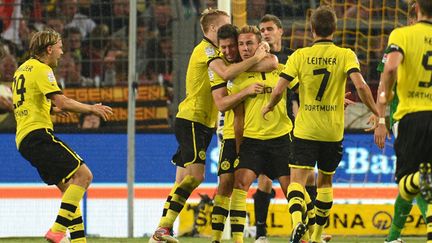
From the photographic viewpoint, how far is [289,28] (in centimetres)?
1545

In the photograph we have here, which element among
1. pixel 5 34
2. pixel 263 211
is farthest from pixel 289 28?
pixel 263 211

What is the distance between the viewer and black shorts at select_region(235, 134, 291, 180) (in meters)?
9.99

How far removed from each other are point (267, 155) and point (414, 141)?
88.7 inches

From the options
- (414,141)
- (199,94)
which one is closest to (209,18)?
(199,94)

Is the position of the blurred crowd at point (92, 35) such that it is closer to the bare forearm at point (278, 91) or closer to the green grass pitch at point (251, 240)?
the green grass pitch at point (251, 240)

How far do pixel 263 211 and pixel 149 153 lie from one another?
4.03 m

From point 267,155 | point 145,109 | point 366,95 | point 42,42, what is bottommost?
point 145,109

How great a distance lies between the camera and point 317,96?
9.73m

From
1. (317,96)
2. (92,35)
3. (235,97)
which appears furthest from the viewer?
(92,35)

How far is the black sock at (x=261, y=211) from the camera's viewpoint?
36.5ft

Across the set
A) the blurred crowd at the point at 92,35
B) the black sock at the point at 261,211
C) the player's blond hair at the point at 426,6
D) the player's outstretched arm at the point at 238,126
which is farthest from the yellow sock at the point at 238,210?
the blurred crowd at the point at 92,35

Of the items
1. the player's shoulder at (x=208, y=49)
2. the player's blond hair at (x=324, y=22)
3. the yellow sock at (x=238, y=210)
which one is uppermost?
the player's blond hair at (x=324, y=22)

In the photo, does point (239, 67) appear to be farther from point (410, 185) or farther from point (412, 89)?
point (410, 185)

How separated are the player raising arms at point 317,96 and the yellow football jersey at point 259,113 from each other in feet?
1.27
